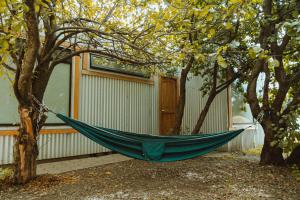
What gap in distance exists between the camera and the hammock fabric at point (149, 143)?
3398 mm

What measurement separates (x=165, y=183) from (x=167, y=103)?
4150mm

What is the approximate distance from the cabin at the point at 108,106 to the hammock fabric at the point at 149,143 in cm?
175

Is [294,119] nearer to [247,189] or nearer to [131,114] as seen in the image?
[247,189]

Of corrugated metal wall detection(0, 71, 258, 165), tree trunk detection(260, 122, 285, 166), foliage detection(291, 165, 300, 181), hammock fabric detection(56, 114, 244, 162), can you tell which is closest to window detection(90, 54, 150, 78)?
corrugated metal wall detection(0, 71, 258, 165)

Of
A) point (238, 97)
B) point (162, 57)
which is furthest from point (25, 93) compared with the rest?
point (238, 97)

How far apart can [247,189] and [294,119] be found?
1246 mm

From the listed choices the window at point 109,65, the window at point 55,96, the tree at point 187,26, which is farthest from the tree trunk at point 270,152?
the window at point 55,96

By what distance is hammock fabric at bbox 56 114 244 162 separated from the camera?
3.40 metres

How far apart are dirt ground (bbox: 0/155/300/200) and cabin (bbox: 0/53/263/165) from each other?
1195mm

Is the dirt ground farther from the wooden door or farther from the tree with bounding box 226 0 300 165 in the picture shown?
the wooden door

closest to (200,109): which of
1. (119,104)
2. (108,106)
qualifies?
(119,104)

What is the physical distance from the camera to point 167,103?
746cm

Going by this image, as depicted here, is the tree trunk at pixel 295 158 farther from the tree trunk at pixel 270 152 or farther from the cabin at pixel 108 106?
the cabin at pixel 108 106

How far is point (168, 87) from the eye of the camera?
7.54 m
